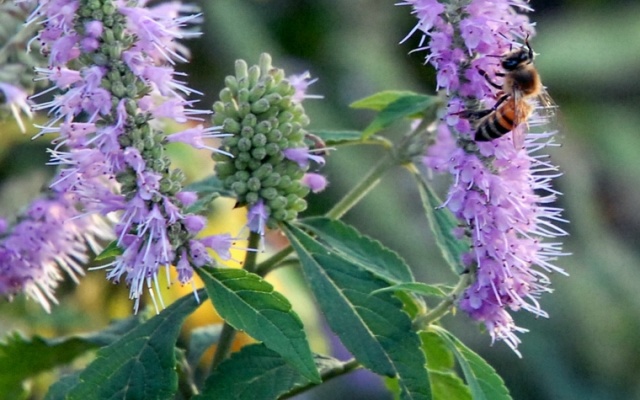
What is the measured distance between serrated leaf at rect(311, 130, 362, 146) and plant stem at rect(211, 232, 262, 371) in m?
0.20

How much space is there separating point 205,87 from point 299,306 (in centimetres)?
179

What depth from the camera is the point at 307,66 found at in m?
4.62

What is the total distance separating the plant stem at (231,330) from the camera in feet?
4.25

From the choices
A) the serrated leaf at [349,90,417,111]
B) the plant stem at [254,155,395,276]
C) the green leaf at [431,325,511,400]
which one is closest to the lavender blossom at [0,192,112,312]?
the plant stem at [254,155,395,276]

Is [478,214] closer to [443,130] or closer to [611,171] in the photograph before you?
[443,130]

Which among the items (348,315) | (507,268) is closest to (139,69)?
(348,315)

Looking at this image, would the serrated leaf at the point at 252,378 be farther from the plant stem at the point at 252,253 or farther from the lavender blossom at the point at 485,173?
the lavender blossom at the point at 485,173

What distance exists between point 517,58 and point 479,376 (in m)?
0.46

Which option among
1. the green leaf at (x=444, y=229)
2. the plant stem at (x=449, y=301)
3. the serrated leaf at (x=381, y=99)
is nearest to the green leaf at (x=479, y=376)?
the plant stem at (x=449, y=301)

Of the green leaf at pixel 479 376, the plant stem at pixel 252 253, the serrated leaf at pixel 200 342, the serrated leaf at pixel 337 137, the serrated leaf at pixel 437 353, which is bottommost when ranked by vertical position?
the serrated leaf at pixel 200 342

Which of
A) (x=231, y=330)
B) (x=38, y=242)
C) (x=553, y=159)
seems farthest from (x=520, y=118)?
(x=553, y=159)

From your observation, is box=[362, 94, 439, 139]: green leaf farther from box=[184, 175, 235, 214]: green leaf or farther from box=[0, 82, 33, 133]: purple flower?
box=[0, 82, 33, 133]: purple flower

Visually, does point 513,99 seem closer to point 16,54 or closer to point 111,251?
point 111,251

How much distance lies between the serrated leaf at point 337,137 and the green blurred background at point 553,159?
2397mm
